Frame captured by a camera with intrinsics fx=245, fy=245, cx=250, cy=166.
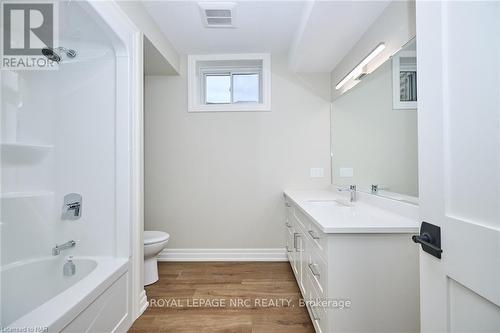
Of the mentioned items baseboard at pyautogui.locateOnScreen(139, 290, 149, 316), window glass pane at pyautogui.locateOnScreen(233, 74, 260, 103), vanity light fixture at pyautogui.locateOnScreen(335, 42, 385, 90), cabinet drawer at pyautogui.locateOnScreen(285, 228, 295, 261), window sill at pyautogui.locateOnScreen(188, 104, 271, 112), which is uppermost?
window glass pane at pyautogui.locateOnScreen(233, 74, 260, 103)

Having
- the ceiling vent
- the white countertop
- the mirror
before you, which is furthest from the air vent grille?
the white countertop

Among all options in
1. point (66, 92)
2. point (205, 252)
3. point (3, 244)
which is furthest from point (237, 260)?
point (66, 92)

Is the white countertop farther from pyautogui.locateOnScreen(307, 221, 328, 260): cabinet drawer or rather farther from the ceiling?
the ceiling

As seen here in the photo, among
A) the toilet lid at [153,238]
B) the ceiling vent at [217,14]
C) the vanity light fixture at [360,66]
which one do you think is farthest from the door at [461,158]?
the toilet lid at [153,238]

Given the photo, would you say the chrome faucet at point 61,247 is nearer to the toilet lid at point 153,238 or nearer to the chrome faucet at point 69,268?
the chrome faucet at point 69,268

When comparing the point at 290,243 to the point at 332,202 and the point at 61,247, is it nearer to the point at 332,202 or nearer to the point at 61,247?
the point at 332,202

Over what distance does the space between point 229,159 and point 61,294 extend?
6.63ft

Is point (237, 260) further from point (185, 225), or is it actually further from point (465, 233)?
point (465, 233)

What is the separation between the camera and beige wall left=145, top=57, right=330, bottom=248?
9.82ft

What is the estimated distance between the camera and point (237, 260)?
294 cm

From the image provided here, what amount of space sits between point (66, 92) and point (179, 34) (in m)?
1.24

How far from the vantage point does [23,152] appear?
69.9 inches

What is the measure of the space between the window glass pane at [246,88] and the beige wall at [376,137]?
988 millimetres

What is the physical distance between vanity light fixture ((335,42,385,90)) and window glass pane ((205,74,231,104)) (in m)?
1.31
